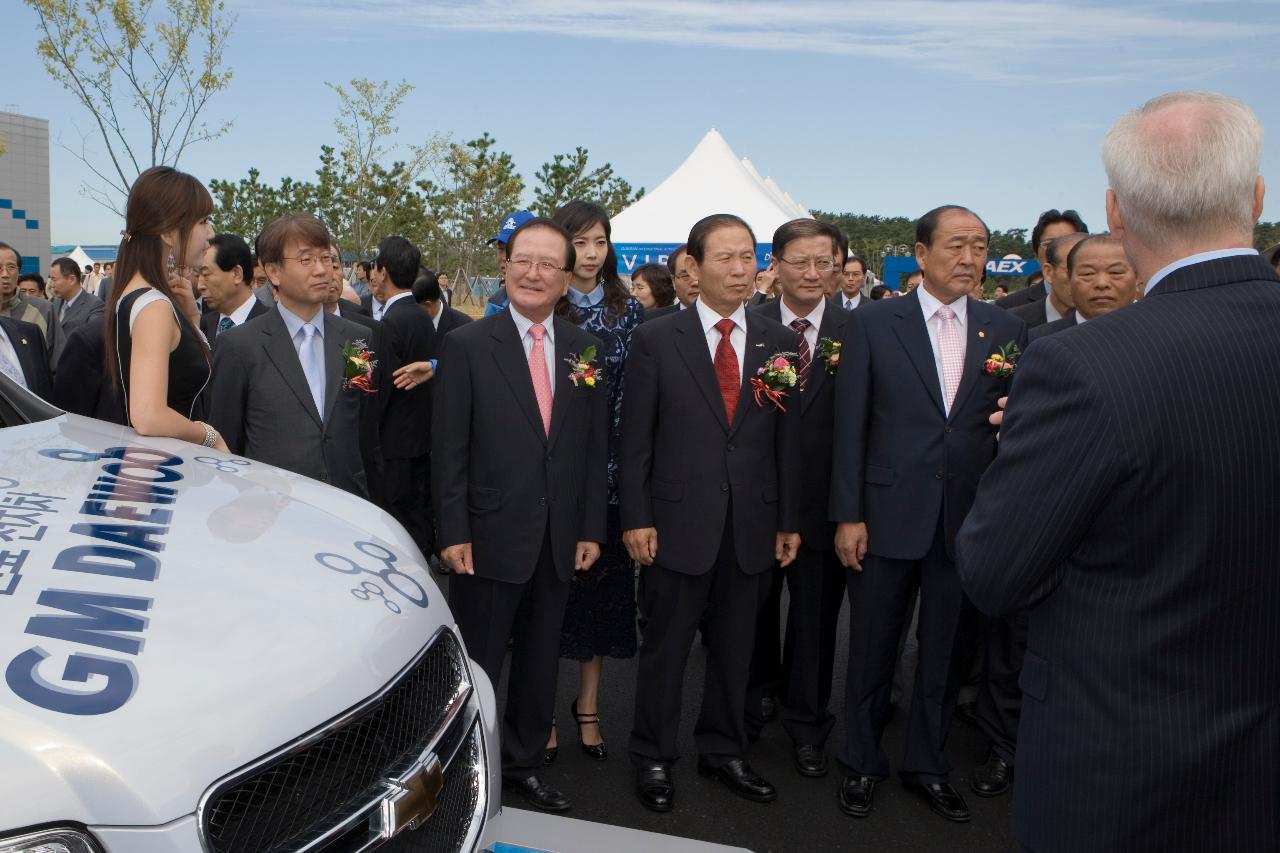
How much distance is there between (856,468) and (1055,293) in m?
2.31

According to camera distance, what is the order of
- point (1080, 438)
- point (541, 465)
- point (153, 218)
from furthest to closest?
point (541, 465)
point (153, 218)
point (1080, 438)

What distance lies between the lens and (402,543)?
2609 mm

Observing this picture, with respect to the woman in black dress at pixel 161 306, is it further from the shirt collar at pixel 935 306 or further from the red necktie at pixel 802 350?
the shirt collar at pixel 935 306

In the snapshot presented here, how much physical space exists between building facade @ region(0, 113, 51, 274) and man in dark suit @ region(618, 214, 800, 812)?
2917 cm

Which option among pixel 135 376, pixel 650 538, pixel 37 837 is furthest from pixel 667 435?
pixel 37 837

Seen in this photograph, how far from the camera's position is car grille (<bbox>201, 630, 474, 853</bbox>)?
158cm

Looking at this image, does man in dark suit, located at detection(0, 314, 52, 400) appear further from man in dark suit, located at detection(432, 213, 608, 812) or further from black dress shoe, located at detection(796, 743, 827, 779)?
black dress shoe, located at detection(796, 743, 827, 779)

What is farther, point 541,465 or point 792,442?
point 792,442

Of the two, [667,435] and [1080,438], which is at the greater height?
[1080,438]

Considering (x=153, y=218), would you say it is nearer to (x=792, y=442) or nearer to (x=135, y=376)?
(x=135, y=376)

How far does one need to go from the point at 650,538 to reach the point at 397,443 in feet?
9.56

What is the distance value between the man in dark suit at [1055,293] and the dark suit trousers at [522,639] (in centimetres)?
282

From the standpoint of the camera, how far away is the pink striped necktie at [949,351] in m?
3.71

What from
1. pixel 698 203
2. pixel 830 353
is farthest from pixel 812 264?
pixel 698 203
